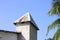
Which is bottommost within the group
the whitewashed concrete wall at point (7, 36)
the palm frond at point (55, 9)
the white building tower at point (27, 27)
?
the whitewashed concrete wall at point (7, 36)

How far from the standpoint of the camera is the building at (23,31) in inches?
626

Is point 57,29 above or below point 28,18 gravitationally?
below

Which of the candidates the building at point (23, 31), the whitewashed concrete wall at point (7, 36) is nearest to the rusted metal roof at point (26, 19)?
the building at point (23, 31)

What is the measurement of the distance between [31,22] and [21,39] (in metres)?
1.54

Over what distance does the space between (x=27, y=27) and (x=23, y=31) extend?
449 mm

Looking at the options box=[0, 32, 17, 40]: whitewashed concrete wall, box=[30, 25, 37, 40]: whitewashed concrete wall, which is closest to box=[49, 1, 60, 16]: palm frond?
box=[30, 25, 37, 40]: whitewashed concrete wall

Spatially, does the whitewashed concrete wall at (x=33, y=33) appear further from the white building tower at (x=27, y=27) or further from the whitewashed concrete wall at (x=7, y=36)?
the whitewashed concrete wall at (x=7, y=36)

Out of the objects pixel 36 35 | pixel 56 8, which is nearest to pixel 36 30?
pixel 36 35

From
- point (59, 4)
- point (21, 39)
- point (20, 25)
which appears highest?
point (59, 4)

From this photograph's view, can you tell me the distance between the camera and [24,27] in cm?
1642

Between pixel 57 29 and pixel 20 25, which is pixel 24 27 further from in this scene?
pixel 57 29

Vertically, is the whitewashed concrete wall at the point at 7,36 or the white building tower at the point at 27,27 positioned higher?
the white building tower at the point at 27,27

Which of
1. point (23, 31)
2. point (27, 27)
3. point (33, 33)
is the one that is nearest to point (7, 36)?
point (23, 31)

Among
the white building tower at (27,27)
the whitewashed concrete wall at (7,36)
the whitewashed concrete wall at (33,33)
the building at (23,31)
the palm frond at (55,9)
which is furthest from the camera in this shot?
the whitewashed concrete wall at (33,33)
